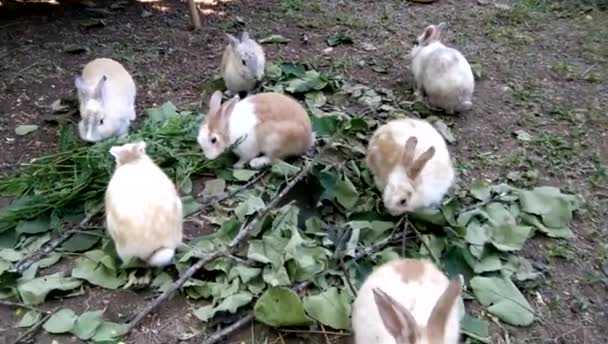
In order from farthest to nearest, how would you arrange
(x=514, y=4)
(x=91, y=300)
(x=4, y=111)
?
A: 1. (x=514, y=4)
2. (x=4, y=111)
3. (x=91, y=300)

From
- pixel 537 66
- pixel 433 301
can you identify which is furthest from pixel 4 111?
pixel 537 66

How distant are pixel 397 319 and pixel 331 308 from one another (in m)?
0.80

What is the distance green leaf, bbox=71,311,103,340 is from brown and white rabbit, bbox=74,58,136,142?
1315 millimetres

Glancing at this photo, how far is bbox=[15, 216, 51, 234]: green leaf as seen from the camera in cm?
329

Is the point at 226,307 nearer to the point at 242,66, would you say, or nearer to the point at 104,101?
the point at 104,101

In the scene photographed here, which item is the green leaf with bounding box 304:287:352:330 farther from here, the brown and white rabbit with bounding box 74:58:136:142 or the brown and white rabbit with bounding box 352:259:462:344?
the brown and white rabbit with bounding box 74:58:136:142

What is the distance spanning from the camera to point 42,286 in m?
2.98

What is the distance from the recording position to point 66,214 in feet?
11.2

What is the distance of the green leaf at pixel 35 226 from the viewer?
3.29 meters

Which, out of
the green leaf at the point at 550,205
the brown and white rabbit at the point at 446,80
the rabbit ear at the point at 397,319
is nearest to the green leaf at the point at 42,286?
the rabbit ear at the point at 397,319

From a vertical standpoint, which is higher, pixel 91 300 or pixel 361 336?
pixel 361 336

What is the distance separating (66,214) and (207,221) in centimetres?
72

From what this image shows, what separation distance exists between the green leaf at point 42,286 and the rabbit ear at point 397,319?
1584 millimetres

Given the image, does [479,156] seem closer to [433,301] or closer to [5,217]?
[433,301]
